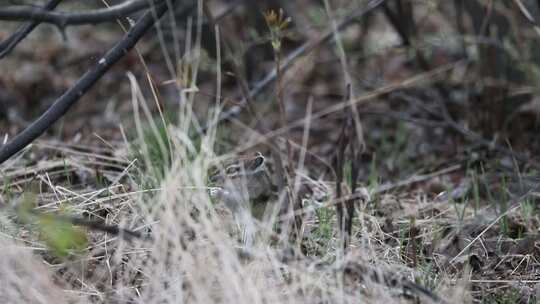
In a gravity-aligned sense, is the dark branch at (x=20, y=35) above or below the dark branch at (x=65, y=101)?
above

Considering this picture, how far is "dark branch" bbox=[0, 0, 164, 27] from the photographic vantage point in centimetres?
229

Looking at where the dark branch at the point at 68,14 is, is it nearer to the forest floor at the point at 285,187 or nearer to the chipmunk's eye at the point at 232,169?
the forest floor at the point at 285,187

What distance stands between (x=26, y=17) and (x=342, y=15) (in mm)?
1933

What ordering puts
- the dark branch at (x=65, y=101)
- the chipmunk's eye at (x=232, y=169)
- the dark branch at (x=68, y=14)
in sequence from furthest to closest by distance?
1. the chipmunk's eye at (x=232, y=169)
2. the dark branch at (x=65, y=101)
3. the dark branch at (x=68, y=14)

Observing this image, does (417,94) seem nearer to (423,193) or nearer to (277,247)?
(423,193)

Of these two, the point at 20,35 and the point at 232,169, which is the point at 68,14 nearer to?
the point at 20,35

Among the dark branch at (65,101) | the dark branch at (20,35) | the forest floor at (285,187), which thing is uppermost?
the dark branch at (20,35)

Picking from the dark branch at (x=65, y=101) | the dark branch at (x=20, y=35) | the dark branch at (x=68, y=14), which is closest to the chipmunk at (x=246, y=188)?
the dark branch at (x=65, y=101)

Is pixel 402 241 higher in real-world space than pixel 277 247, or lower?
lower

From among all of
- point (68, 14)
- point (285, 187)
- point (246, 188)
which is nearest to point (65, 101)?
point (68, 14)

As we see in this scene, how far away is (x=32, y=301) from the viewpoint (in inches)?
78.8

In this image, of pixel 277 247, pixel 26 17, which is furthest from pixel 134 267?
pixel 26 17

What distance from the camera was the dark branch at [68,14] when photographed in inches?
90.1

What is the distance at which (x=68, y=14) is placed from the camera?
246cm
